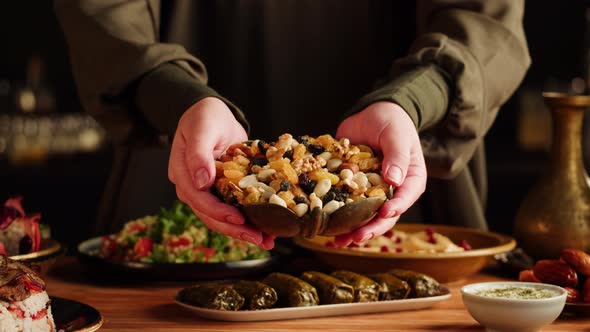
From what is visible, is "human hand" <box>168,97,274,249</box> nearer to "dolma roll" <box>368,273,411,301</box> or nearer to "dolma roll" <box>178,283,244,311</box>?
"dolma roll" <box>178,283,244,311</box>

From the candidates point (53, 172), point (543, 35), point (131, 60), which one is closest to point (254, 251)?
point (131, 60)

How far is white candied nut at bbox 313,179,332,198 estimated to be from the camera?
4.62 feet

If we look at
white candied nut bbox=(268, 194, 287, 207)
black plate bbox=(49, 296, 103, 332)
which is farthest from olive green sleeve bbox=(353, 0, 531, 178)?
black plate bbox=(49, 296, 103, 332)

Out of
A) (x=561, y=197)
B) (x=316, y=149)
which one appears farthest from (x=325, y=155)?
(x=561, y=197)

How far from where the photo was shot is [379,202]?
139 centimetres

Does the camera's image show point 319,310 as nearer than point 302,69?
Yes

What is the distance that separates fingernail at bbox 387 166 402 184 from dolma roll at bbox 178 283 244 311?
1.02 feet

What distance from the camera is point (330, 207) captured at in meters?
1.37

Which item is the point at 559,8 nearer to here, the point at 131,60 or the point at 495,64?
the point at 495,64

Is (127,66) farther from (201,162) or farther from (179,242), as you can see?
(201,162)

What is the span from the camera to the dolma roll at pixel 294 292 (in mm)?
1525

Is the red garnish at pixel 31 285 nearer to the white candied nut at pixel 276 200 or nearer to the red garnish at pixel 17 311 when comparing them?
the red garnish at pixel 17 311

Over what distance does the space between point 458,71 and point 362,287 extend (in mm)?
539

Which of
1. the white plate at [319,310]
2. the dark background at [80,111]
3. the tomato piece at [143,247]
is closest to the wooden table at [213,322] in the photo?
the white plate at [319,310]
